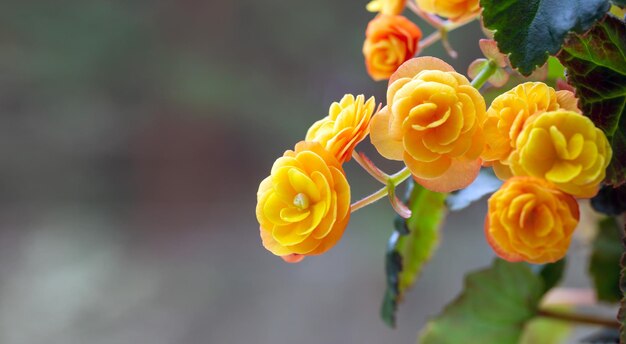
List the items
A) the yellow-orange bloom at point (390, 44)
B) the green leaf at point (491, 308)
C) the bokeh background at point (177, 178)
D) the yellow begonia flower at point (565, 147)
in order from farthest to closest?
the bokeh background at point (177, 178), the green leaf at point (491, 308), the yellow-orange bloom at point (390, 44), the yellow begonia flower at point (565, 147)

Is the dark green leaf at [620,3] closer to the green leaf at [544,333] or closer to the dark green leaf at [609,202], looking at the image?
the dark green leaf at [609,202]

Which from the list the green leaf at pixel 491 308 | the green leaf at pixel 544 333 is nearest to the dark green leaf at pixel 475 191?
the green leaf at pixel 491 308

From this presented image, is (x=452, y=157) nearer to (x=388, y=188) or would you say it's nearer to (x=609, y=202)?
(x=388, y=188)

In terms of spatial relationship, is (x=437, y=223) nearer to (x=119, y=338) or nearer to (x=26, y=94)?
(x=119, y=338)

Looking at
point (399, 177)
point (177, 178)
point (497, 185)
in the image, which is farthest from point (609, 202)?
point (177, 178)

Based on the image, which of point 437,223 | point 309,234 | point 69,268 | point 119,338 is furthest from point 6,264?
point 309,234

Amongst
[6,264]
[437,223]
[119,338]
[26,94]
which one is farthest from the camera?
[26,94]

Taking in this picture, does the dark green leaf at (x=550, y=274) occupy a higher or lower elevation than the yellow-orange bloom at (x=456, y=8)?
lower
